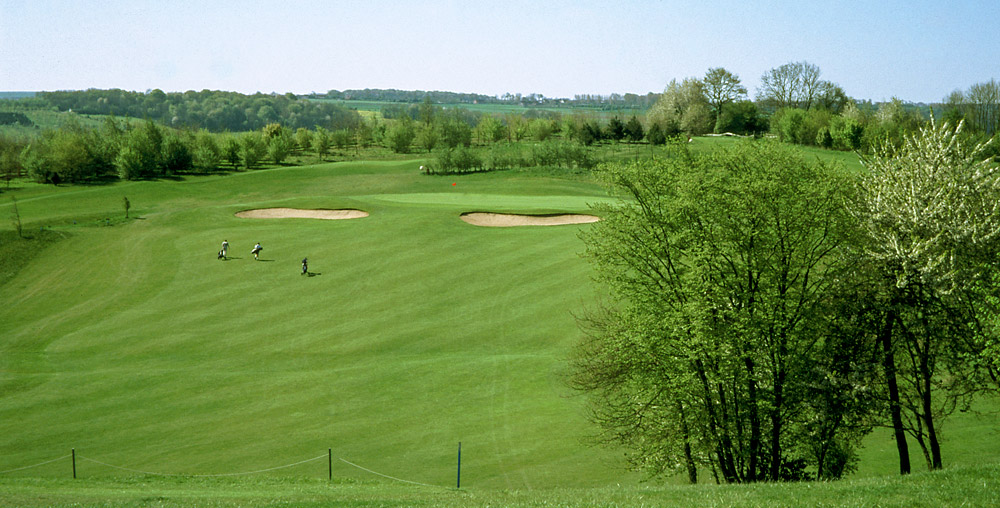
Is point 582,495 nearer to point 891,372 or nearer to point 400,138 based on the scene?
point 891,372

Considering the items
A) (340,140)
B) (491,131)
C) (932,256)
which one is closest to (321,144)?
(340,140)

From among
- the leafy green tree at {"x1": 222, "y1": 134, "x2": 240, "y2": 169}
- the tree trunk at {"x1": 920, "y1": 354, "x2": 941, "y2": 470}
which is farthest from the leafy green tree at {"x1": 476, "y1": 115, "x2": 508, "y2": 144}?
the tree trunk at {"x1": 920, "y1": 354, "x2": 941, "y2": 470}

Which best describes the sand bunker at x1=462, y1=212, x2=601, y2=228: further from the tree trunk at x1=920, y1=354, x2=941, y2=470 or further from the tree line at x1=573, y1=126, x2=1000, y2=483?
the tree trunk at x1=920, y1=354, x2=941, y2=470

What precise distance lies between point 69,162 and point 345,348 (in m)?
68.6

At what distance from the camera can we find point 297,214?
5450 centimetres

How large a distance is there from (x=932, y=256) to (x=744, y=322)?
474cm

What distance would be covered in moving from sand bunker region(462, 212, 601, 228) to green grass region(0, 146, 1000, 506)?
117 centimetres

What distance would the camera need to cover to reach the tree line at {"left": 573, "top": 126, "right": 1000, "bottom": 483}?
657 inches

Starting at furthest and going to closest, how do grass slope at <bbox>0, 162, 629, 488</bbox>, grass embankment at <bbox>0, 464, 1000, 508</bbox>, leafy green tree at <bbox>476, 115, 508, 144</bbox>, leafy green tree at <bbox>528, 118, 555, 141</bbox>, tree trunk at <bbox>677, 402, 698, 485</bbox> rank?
leafy green tree at <bbox>476, 115, 508, 144</bbox>, leafy green tree at <bbox>528, 118, 555, 141</bbox>, grass slope at <bbox>0, 162, 629, 488</bbox>, tree trunk at <bbox>677, 402, 698, 485</bbox>, grass embankment at <bbox>0, 464, 1000, 508</bbox>

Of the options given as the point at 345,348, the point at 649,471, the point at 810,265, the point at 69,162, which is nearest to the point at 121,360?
the point at 345,348

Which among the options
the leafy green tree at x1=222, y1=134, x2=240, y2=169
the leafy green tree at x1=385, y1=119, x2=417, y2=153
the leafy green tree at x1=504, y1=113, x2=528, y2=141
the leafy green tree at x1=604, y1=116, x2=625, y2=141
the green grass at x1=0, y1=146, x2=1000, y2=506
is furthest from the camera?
the leafy green tree at x1=504, y1=113, x2=528, y2=141

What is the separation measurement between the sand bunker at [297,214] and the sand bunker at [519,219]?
365 inches

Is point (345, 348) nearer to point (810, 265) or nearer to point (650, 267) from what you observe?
point (650, 267)

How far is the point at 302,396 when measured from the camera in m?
25.3
